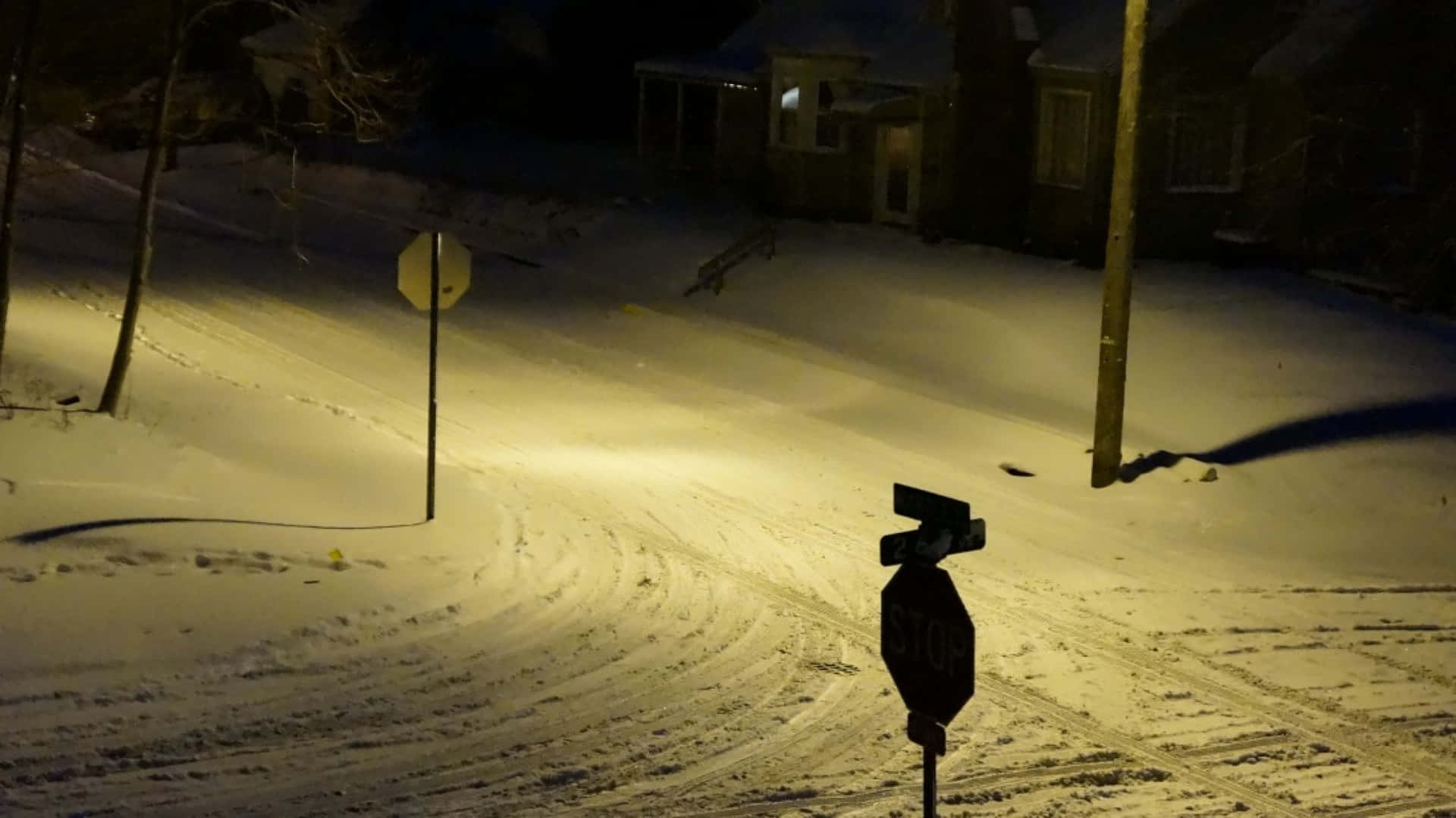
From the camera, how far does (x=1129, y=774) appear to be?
28.6 feet

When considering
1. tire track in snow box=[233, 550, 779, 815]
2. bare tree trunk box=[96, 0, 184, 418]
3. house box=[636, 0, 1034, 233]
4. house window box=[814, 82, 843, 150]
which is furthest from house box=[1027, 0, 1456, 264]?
tire track in snow box=[233, 550, 779, 815]

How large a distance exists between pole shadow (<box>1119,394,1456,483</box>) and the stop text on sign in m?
10.9

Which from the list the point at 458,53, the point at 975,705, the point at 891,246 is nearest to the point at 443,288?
the point at 975,705

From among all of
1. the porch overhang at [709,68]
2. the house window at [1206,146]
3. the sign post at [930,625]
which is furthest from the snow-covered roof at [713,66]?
the sign post at [930,625]

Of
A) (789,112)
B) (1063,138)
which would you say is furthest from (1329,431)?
(789,112)

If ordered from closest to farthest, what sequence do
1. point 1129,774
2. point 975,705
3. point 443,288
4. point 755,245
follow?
point 1129,774 → point 975,705 → point 443,288 → point 755,245

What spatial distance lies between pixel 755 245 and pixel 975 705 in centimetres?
1968

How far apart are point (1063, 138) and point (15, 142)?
19.2 m

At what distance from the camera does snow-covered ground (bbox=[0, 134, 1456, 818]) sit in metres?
8.62

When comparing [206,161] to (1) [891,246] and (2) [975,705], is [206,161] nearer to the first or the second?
(1) [891,246]

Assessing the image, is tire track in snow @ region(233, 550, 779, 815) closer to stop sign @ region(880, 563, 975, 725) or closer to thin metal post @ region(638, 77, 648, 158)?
stop sign @ region(880, 563, 975, 725)

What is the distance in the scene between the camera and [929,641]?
20.6 feet

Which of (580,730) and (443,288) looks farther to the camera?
(443,288)

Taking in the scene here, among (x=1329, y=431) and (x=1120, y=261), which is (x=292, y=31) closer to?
(x=1329, y=431)
